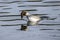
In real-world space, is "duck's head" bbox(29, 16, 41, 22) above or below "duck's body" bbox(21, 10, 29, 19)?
below

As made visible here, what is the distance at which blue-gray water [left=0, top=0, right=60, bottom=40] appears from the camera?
586 centimetres

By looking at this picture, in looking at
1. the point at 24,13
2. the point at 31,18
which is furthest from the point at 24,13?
the point at 31,18

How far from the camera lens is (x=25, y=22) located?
21.6ft

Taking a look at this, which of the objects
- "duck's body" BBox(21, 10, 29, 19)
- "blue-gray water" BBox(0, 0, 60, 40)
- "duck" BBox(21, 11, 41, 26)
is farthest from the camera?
"duck's body" BBox(21, 10, 29, 19)

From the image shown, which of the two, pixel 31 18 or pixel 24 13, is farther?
pixel 24 13

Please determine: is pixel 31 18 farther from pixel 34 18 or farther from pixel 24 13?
pixel 24 13

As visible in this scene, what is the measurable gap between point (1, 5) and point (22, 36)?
2105 millimetres

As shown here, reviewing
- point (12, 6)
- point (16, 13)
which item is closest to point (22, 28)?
point (16, 13)

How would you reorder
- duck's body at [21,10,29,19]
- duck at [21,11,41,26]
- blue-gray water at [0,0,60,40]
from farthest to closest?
duck's body at [21,10,29,19], duck at [21,11,41,26], blue-gray water at [0,0,60,40]

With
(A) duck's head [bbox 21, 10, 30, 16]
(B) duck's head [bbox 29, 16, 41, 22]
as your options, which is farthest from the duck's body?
(B) duck's head [bbox 29, 16, 41, 22]

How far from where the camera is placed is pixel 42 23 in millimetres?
6523

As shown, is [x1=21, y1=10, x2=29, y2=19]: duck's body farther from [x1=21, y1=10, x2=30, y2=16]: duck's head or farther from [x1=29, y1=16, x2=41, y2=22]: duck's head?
[x1=29, y1=16, x2=41, y2=22]: duck's head

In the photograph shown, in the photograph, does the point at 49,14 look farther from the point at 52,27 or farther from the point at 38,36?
the point at 38,36

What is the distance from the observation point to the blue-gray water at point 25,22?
5.86m
